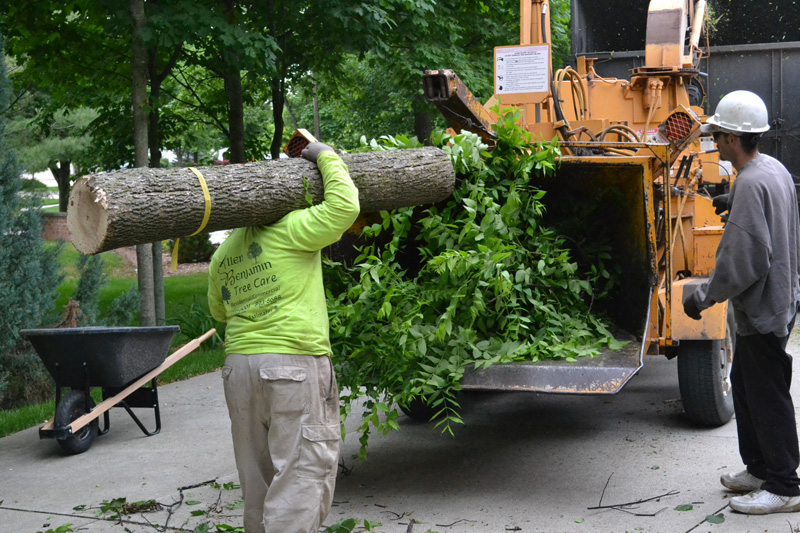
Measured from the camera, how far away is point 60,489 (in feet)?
17.0

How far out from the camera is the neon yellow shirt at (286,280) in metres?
3.71

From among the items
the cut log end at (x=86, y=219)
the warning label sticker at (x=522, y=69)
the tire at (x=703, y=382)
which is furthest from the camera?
the warning label sticker at (x=522, y=69)

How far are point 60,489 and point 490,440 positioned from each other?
8.83 feet

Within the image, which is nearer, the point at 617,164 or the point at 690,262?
the point at 617,164

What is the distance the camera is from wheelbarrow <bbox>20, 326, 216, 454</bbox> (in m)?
5.74

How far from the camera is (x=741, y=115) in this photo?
421 cm

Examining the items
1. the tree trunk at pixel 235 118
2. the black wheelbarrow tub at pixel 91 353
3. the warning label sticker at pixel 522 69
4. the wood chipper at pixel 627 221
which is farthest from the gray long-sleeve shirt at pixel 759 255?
the tree trunk at pixel 235 118

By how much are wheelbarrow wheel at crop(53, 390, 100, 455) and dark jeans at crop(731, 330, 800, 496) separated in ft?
13.6

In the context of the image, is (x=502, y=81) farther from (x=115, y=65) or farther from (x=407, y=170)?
(x=115, y=65)

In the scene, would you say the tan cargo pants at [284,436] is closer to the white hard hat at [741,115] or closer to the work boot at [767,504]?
the work boot at [767,504]

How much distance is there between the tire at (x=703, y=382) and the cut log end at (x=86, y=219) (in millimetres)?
3597

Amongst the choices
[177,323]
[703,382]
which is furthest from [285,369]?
[177,323]

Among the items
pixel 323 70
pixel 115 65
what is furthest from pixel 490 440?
pixel 323 70

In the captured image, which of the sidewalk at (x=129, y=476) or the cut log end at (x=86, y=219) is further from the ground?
the cut log end at (x=86, y=219)
